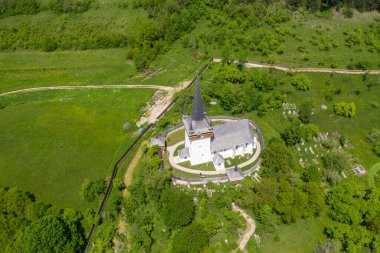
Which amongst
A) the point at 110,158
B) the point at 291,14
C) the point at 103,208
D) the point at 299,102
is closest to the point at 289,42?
the point at 291,14

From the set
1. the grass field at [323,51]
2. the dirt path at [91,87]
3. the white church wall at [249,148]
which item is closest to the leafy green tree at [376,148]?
the white church wall at [249,148]

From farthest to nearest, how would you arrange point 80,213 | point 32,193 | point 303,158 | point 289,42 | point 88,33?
point 88,33, point 289,42, point 303,158, point 32,193, point 80,213

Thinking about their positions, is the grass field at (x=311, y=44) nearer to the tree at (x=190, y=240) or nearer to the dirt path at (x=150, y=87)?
the dirt path at (x=150, y=87)

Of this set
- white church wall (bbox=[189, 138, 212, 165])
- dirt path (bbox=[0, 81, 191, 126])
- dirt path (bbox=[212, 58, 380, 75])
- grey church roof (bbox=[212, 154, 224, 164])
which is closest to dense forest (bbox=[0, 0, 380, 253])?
dirt path (bbox=[212, 58, 380, 75])

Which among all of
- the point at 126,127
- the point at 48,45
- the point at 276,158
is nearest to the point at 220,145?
the point at 276,158

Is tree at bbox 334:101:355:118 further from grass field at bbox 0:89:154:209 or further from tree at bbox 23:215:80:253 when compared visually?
tree at bbox 23:215:80:253

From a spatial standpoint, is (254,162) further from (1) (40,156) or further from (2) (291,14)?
(2) (291,14)
